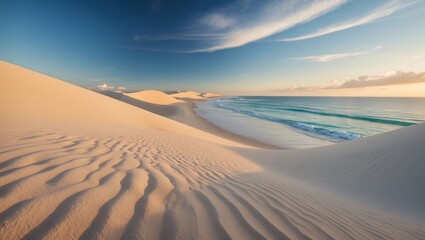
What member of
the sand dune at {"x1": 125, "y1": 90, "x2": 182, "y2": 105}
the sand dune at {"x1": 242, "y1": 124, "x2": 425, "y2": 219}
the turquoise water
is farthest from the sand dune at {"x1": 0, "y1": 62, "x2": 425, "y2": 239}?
the sand dune at {"x1": 125, "y1": 90, "x2": 182, "y2": 105}

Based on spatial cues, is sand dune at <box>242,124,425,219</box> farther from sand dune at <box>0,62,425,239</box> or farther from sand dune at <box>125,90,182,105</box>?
sand dune at <box>125,90,182,105</box>

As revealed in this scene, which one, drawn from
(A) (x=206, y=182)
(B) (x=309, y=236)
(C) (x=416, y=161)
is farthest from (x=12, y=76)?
(C) (x=416, y=161)

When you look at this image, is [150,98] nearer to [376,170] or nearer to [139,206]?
[376,170]

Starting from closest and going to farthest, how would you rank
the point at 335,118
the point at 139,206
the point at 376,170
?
the point at 139,206 < the point at 376,170 < the point at 335,118

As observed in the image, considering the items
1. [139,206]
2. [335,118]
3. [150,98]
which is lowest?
[139,206]

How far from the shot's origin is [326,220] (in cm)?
227

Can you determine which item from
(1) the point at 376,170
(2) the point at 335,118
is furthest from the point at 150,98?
(1) the point at 376,170

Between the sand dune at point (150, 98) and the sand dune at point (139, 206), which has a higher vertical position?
the sand dune at point (150, 98)

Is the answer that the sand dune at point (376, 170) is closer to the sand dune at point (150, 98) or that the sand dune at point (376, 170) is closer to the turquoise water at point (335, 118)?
the turquoise water at point (335, 118)

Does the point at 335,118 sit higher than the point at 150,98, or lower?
lower

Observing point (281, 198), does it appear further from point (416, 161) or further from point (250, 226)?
point (416, 161)

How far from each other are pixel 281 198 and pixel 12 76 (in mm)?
13690

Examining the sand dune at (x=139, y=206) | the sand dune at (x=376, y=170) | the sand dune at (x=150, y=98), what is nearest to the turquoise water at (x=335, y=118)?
the sand dune at (x=376, y=170)

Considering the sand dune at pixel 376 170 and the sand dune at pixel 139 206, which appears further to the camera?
the sand dune at pixel 376 170
